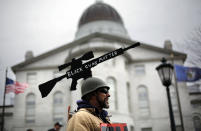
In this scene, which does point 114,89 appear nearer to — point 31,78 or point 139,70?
A: point 139,70


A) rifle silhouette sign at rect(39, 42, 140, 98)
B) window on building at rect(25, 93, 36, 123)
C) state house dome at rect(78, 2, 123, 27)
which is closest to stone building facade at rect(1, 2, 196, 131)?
window on building at rect(25, 93, 36, 123)

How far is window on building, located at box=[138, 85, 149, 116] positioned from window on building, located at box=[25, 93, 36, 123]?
13.1m

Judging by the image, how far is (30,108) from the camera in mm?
28312

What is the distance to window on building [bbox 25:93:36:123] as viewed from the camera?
2789 centimetres

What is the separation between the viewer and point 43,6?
84.6 ft

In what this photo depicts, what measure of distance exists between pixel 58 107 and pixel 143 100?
10.4m

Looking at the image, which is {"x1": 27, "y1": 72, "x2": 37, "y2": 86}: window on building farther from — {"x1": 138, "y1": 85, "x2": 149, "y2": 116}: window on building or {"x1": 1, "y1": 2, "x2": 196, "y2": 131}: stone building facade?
{"x1": 138, "y1": 85, "x2": 149, "y2": 116}: window on building

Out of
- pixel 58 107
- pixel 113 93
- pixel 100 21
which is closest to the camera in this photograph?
pixel 113 93

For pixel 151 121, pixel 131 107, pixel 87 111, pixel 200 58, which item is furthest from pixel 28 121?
pixel 87 111

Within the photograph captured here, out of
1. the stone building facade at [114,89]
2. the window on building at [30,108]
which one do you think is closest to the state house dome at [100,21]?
the stone building facade at [114,89]

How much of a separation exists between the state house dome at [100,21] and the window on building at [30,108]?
14.0m

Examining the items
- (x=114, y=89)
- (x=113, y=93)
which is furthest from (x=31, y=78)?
(x=113, y=93)

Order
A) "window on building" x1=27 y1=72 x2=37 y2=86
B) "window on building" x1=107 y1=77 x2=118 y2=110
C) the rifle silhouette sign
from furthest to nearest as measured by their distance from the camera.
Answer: "window on building" x1=27 y1=72 x2=37 y2=86
"window on building" x1=107 y1=77 x2=118 y2=110
the rifle silhouette sign

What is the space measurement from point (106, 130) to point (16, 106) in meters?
28.5
